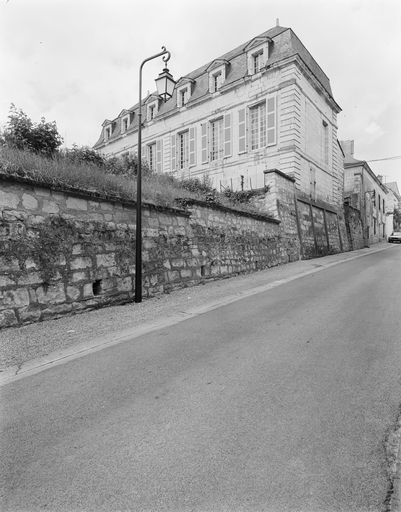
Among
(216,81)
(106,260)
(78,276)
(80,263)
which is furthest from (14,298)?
(216,81)

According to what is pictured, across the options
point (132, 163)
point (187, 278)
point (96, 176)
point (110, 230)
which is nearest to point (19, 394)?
point (110, 230)

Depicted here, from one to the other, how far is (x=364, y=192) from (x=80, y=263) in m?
34.7

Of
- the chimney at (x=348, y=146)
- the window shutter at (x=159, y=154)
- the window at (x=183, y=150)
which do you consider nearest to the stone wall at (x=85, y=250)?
the window at (x=183, y=150)

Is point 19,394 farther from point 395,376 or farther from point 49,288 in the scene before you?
point 395,376

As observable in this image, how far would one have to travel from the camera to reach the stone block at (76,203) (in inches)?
247

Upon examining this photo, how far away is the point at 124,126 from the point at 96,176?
2659 centimetres

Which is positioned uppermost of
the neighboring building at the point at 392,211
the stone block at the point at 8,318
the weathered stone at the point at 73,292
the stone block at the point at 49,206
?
the neighboring building at the point at 392,211

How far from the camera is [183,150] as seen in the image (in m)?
24.9

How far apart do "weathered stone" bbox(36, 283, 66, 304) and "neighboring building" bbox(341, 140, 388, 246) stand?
29.1m

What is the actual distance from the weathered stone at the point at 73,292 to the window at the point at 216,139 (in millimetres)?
17665

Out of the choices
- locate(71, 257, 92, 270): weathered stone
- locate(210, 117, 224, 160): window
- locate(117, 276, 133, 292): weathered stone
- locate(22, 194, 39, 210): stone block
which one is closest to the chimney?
locate(210, 117, 224, 160): window

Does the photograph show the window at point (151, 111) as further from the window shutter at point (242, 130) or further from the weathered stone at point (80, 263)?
the weathered stone at point (80, 263)

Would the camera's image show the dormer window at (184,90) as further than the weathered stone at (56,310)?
Yes

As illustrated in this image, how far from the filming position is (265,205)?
15.9 metres
